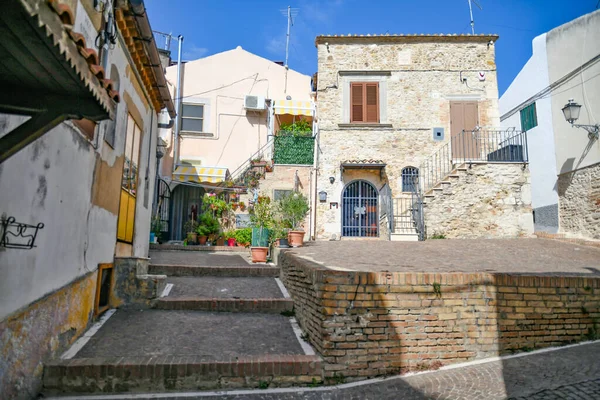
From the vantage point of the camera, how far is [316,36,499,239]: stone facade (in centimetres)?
1524

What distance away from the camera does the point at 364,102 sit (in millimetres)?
15672

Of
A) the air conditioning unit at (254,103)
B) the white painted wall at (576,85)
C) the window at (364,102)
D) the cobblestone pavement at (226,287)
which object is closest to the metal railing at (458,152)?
the white painted wall at (576,85)

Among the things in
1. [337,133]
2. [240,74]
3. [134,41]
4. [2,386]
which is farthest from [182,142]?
[2,386]

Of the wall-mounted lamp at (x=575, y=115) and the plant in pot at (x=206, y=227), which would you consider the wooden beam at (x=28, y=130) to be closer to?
the plant in pot at (x=206, y=227)

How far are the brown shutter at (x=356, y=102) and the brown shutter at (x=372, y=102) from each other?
0.74ft

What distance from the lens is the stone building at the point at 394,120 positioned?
15039 millimetres

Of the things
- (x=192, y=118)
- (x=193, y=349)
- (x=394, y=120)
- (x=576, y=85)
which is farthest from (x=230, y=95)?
(x=193, y=349)

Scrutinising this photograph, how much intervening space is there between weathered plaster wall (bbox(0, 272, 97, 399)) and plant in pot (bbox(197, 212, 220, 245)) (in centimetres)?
931

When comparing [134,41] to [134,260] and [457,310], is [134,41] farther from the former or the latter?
[457,310]

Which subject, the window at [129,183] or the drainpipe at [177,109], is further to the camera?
the drainpipe at [177,109]

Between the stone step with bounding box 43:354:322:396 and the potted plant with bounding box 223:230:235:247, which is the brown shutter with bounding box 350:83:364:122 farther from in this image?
the stone step with bounding box 43:354:322:396

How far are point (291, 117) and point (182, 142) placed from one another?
503 cm

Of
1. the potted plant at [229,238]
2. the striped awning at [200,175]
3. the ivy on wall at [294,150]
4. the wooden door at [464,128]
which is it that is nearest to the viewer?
the potted plant at [229,238]

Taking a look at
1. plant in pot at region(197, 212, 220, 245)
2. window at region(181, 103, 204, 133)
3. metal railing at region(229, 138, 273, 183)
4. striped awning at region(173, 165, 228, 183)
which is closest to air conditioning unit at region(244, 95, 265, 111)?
metal railing at region(229, 138, 273, 183)
